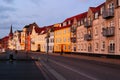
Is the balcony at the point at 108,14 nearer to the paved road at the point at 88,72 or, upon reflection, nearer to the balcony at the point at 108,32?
the balcony at the point at 108,32

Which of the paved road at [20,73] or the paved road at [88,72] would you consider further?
the paved road at [88,72]

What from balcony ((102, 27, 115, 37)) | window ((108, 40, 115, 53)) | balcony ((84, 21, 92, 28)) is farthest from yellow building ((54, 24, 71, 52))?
window ((108, 40, 115, 53))

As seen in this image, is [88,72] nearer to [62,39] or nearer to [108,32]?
[108,32]

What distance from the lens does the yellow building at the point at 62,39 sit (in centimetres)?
10285

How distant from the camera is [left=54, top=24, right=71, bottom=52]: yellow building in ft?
337

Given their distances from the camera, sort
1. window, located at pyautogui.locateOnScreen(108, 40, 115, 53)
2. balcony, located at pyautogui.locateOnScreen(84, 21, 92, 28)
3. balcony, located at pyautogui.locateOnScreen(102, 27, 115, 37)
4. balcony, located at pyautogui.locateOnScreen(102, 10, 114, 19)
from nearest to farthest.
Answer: window, located at pyautogui.locateOnScreen(108, 40, 115, 53), balcony, located at pyautogui.locateOnScreen(102, 27, 115, 37), balcony, located at pyautogui.locateOnScreen(102, 10, 114, 19), balcony, located at pyautogui.locateOnScreen(84, 21, 92, 28)

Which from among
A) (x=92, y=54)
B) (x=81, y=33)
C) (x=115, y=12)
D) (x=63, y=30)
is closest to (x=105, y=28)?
(x=115, y=12)

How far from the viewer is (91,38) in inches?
2876

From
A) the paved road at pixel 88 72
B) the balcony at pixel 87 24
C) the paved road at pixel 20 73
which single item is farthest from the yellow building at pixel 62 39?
the paved road at pixel 20 73

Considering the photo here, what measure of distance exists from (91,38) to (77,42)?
56.1 feet

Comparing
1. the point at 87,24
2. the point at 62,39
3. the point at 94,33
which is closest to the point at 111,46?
the point at 94,33

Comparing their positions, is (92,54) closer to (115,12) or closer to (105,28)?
(105,28)

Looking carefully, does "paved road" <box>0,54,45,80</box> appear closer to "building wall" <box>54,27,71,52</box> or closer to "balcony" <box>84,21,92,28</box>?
"balcony" <box>84,21,92,28</box>

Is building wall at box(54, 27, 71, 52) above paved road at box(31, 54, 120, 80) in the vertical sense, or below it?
above
